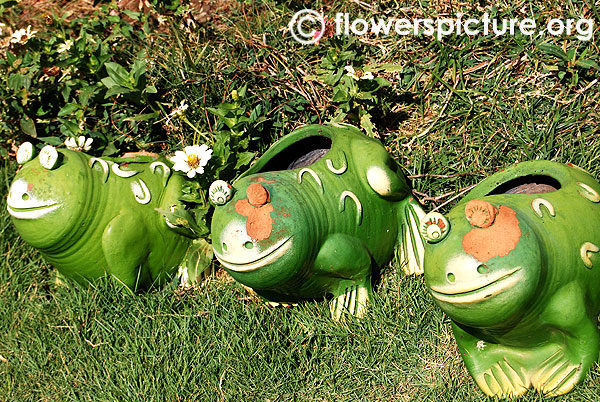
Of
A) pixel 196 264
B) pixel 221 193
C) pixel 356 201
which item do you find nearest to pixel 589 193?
pixel 356 201

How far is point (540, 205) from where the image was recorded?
8.79 ft

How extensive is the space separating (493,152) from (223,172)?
1.36 m

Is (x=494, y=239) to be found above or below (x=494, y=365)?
above

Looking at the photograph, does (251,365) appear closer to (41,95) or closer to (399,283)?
(399,283)

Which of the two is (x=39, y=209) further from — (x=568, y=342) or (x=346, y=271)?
(x=568, y=342)

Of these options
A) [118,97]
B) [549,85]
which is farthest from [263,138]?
[549,85]

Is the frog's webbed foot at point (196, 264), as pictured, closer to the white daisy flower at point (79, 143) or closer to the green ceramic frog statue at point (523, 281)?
the white daisy flower at point (79, 143)

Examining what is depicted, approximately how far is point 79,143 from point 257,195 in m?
1.38

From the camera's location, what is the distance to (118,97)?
4.08m

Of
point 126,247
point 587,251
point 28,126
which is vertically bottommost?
point 28,126

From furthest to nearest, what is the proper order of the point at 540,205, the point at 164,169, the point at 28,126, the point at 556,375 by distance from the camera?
the point at 28,126 → the point at 164,169 → the point at 556,375 → the point at 540,205

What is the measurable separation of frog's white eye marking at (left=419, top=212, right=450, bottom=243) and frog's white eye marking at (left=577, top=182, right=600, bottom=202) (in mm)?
622

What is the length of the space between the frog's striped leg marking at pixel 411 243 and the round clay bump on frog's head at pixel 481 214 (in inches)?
30.5

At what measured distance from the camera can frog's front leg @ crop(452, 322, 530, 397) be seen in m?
2.83
